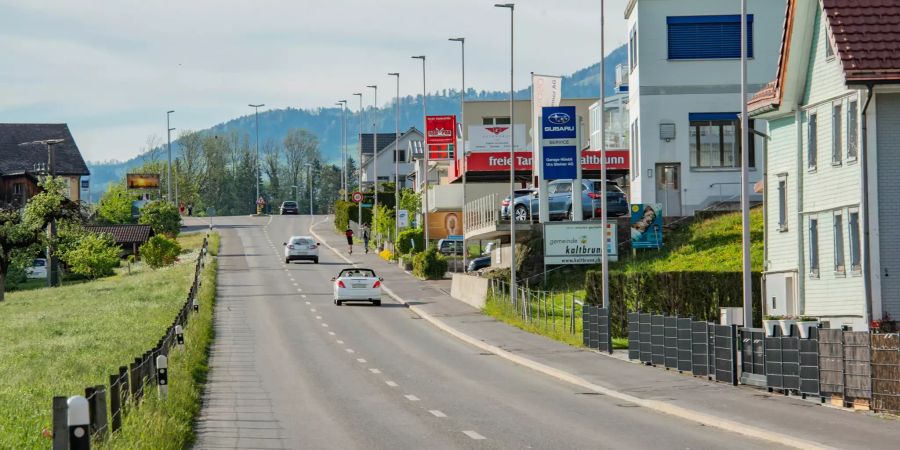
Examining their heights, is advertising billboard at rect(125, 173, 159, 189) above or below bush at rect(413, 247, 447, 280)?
above

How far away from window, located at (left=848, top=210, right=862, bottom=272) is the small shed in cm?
8227

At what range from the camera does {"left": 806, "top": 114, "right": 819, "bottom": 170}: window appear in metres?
34.6

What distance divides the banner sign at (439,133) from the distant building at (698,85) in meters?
19.3

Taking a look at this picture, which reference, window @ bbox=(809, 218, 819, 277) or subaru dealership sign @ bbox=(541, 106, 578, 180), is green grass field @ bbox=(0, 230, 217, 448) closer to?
subaru dealership sign @ bbox=(541, 106, 578, 180)

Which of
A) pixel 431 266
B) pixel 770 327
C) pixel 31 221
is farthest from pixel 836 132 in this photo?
pixel 31 221

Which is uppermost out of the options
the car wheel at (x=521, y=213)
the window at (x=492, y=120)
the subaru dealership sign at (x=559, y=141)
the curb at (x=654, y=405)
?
the window at (x=492, y=120)

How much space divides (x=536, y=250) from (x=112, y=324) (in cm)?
1968

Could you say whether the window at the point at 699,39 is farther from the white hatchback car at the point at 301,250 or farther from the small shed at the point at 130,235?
the small shed at the point at 130,235

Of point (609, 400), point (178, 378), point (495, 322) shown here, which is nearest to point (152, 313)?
point (495, 322)

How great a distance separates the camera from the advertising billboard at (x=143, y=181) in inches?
6836

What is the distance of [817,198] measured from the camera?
113 ft

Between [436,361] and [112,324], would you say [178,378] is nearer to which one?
[436,361]

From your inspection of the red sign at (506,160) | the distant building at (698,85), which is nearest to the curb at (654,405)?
the distant building at (698,85)

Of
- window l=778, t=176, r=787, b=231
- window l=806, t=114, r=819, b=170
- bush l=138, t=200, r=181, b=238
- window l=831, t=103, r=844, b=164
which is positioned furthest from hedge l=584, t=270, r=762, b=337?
bush l=138, t=200, r=181, b=238
